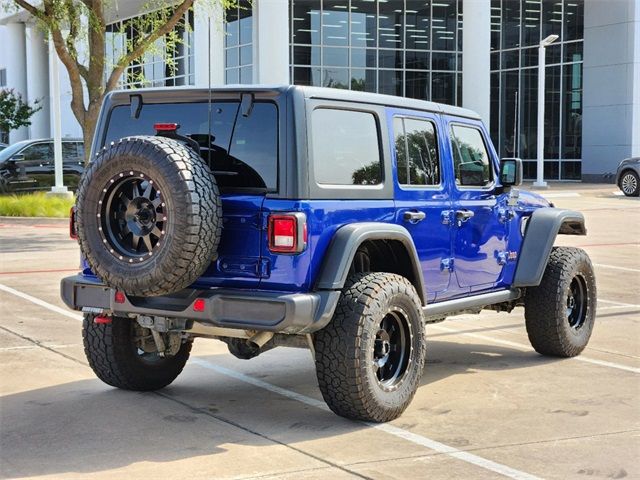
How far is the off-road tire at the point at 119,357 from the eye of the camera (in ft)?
22.0

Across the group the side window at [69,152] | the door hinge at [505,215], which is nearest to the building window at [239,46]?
the side window at [69,152]

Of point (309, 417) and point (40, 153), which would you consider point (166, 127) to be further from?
point (40, 153)

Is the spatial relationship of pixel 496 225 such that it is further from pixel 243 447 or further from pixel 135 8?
pixel 135 8

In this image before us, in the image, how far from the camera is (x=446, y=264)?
693cm

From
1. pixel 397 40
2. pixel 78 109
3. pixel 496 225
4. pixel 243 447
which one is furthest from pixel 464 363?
pixel 397 40

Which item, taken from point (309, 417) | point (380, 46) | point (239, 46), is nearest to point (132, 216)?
point (309, 417)

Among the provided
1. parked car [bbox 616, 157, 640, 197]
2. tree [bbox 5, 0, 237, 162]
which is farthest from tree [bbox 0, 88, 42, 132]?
parked car [bbox 616, 157, 640, 197]

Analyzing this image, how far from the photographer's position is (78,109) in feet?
71.7

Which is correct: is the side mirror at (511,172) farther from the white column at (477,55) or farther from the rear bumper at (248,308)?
the white column at (477,55)

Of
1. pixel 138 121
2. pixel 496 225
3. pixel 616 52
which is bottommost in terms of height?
pixel 496 225

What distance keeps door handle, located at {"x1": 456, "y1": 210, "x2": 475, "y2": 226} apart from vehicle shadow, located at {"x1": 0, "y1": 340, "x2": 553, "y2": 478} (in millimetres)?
1182

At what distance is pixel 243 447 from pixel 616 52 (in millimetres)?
37678

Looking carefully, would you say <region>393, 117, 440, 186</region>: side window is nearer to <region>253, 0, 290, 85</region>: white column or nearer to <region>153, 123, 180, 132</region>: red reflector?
<region>153, 123, 180, 132</region>: red reflector

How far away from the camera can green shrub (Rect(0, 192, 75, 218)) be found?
2300cm
